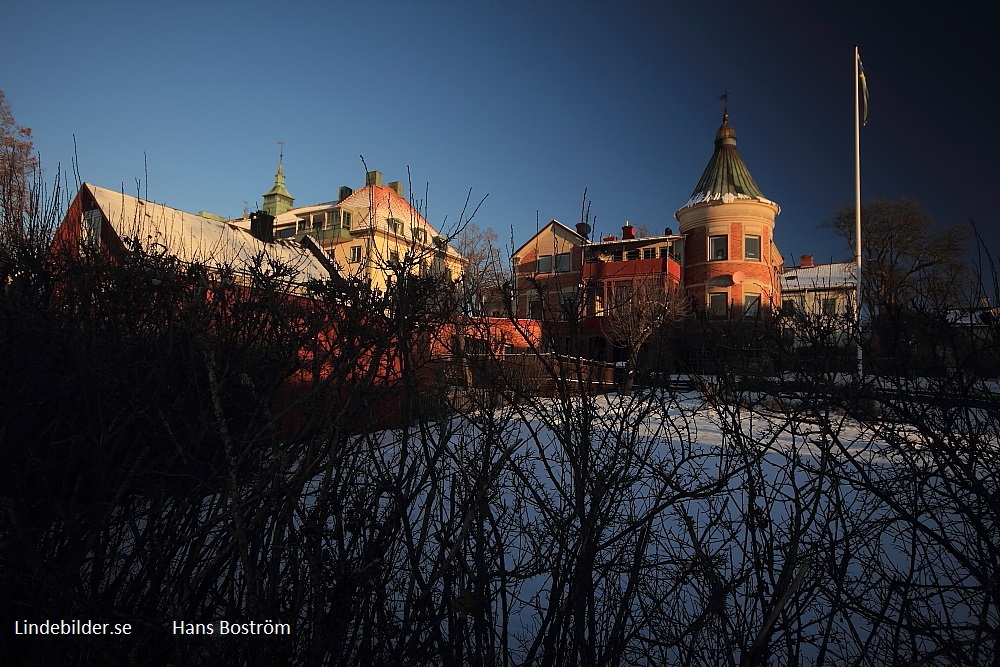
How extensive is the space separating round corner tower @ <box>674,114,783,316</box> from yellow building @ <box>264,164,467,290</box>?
1646 cm

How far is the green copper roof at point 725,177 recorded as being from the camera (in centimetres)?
3036

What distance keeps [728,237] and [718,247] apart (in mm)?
717

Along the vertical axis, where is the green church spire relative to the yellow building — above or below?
above

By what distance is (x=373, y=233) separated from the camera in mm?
2811

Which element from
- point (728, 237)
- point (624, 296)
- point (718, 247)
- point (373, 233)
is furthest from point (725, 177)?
point (373, 233)

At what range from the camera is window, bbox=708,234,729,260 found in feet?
98.7

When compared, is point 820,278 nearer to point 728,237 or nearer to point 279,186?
point 728,237

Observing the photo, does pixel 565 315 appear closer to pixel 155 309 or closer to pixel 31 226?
pixel 155 309

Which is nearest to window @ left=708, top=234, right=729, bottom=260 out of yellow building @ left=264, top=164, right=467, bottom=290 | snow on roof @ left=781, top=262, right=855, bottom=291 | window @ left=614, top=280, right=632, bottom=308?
snow on roof @ left=781, top=262, right=855, bottom=291

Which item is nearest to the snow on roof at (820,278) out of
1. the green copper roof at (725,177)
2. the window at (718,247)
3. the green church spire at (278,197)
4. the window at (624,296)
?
the window at (624,296)

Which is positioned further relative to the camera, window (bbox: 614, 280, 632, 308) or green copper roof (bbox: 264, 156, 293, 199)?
green copper roof (bbox: 264, 156, 293, 199)

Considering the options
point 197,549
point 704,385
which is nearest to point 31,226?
point 197,549

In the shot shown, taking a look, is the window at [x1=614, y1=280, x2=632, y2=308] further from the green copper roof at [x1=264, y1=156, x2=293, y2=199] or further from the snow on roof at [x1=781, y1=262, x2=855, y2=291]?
the green copper roof at [x1=264, y1=156, x2=293, y2=199]

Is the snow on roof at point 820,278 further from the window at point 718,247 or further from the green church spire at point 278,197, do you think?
the green church spire at point 278,197
